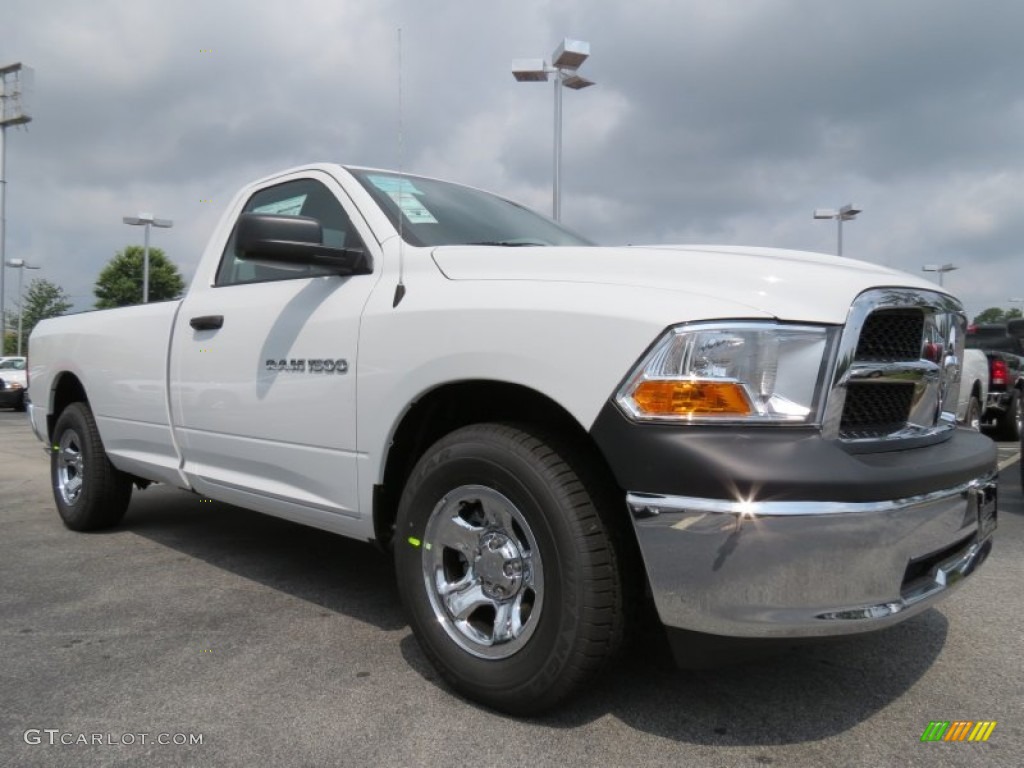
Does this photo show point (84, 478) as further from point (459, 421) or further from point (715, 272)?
point (715, 272)

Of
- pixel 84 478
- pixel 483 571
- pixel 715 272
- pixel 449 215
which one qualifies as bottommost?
pixel 84 478

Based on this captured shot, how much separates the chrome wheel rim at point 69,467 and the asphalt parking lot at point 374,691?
1.20 metres

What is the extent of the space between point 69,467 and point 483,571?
3.77m

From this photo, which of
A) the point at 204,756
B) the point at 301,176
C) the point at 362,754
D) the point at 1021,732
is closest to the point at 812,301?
the point at 1021,732

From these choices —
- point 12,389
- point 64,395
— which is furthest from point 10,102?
point 64,395

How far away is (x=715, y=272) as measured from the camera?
214cm

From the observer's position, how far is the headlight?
196 cm

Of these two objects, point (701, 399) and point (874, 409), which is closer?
point (701, 399)

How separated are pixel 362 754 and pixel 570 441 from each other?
3.33 feet

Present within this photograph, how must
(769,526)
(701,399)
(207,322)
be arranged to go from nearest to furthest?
1. (769,526)
2. (701,399)
3. (207,322)

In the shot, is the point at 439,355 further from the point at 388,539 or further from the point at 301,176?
the point at 301,176

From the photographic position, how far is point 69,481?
16.4ft

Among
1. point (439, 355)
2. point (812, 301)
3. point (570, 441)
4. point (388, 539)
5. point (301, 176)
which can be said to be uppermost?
point (301, 176)

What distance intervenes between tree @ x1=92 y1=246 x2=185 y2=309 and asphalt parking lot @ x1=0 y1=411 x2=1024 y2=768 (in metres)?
42.7
